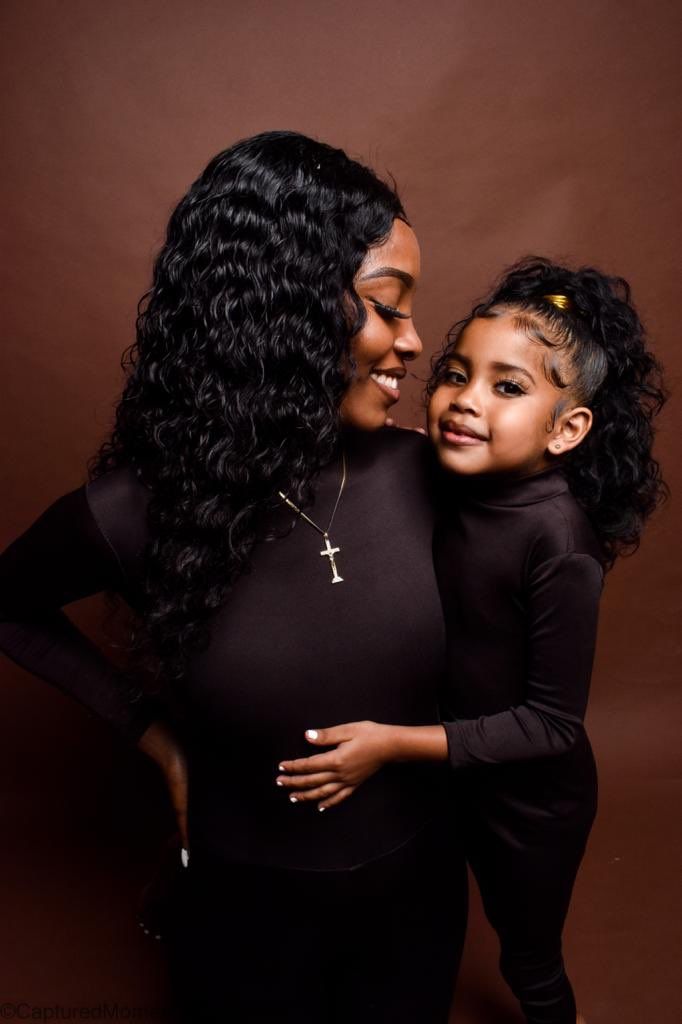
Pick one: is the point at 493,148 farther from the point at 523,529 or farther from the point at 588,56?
the point at 523,529

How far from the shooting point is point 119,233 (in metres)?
2.64

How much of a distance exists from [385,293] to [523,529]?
19.9 inches

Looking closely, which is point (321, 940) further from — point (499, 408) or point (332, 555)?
point (499, 408)

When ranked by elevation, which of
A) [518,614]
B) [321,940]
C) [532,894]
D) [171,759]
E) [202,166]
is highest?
[202,166]

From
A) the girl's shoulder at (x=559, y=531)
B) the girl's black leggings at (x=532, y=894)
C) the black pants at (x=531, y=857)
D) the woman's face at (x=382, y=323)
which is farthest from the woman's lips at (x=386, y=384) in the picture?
the girl's black leggings at (x=532, y=894)

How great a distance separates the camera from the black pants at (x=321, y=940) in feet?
5.35

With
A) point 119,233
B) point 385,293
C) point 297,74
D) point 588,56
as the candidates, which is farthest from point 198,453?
point 588,56

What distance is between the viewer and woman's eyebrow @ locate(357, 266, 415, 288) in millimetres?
1508

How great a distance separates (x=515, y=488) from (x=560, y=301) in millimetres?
385

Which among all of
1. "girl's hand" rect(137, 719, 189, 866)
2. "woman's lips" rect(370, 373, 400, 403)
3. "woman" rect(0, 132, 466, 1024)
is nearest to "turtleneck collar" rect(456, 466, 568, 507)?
"woman" rect(0, 132, 466, 1024)

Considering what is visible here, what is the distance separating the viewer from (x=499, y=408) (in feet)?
5.31

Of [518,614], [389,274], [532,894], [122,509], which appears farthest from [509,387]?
[532,894]

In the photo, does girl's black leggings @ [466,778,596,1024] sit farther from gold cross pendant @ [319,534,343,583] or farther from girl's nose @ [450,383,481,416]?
girl's nose @ [450,383,481,416]

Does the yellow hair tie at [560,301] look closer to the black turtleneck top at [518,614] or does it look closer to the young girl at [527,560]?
the young girl at [527,560]
